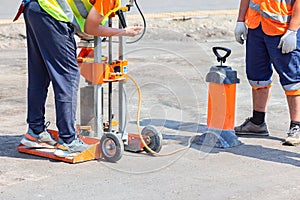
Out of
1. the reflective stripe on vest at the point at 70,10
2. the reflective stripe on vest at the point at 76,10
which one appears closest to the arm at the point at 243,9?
the reflective stripe on vest at the point at 70,10

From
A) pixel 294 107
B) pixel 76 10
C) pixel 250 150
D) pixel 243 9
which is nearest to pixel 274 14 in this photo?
pixel 243 9

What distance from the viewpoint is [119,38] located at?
588cm

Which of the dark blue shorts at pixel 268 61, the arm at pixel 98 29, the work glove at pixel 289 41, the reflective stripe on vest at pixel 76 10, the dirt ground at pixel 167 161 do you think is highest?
the reflective stripe on vest at pixel 76 10

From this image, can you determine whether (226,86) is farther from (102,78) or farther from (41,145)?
(41,145)

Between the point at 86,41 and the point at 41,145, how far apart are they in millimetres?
950

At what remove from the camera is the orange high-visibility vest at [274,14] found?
6.34m

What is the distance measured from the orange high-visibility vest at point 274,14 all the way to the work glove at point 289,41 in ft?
0.35

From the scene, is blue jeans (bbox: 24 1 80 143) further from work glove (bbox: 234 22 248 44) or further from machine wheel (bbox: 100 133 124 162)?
work glove (bbox: 234 22 248 44)

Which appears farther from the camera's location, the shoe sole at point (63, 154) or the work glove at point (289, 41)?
the work glove at point (289, 41)

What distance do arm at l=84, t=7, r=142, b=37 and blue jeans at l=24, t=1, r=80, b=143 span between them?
0.70 feet

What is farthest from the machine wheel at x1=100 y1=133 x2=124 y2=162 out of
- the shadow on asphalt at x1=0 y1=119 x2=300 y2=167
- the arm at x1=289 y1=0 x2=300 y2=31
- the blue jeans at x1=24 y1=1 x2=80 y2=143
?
the arm at x1=289 y1=0 x2=300 y2=31

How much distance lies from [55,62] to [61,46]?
5.6 inches

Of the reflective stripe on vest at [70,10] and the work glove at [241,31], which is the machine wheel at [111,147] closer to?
the reflective stripe on vest at [70,10]

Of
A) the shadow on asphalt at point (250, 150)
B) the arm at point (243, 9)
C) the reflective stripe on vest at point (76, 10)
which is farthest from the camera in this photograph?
the arm at point (243, 9)
